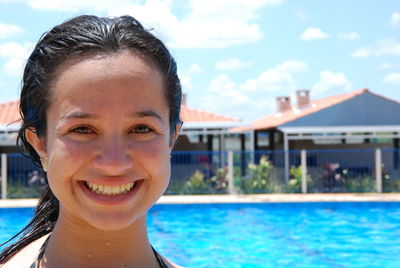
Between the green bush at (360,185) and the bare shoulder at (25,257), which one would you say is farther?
the green bush at (360,185)

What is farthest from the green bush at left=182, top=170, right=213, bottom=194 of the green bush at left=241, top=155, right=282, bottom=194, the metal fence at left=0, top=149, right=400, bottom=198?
the green bush at left=241, top=155, right=282, bottom=194

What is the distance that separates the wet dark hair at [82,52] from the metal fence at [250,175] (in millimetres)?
16254

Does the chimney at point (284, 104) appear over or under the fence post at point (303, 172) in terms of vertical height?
over

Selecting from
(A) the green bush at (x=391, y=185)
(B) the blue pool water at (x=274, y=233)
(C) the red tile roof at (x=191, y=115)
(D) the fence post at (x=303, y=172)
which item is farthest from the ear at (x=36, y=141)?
(C) the red tile roof at (x=191, y=115)

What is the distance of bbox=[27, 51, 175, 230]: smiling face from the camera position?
4.01 ft

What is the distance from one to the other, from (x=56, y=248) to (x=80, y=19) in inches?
23.5

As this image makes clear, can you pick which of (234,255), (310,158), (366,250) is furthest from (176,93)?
(310,158)

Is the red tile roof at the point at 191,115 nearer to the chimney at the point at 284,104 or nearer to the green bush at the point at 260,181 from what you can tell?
the green bush at the point at 260,181

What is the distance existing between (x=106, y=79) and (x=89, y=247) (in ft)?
1.43

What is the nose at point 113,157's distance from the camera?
47.3 inches

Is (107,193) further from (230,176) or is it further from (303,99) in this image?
(303,99)

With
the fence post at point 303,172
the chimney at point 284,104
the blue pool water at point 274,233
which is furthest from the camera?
the chimney at point 284,104

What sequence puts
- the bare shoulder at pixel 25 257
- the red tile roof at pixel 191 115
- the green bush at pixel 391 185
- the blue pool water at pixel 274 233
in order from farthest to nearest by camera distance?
the red tile roof at pixel 191 115, the green bush at pixel 391 185, the blue pool water at pixel 274 233, the bare shoulder at pixel 25 257

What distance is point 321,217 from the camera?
13664 mm
